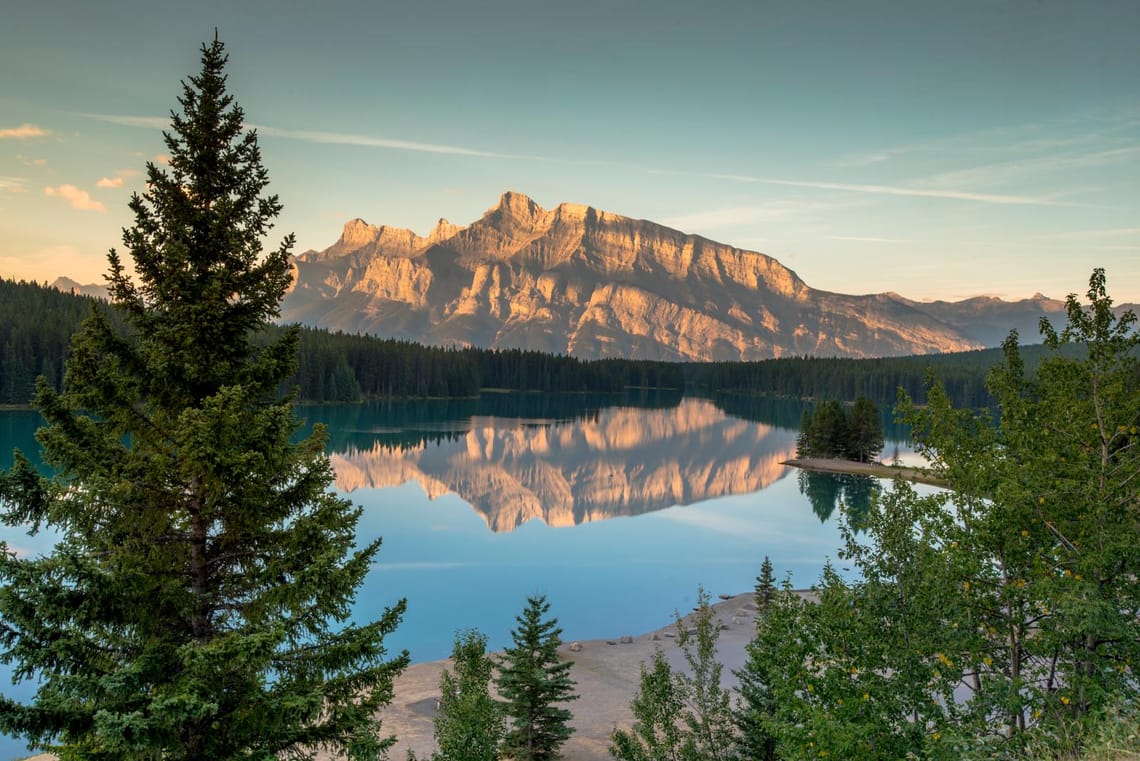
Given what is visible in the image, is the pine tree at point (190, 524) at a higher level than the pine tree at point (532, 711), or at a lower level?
higher

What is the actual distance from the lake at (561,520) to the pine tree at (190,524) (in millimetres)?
11169

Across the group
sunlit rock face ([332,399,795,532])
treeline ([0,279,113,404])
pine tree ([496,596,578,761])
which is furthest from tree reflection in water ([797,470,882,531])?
treeline ([0,279,113,404])

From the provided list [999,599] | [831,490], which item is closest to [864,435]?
[831,490]

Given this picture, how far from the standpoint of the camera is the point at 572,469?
109938mm

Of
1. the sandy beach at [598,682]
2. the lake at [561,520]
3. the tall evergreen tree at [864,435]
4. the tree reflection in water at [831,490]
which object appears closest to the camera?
the sandy beach at [598,682]

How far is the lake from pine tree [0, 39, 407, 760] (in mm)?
11169

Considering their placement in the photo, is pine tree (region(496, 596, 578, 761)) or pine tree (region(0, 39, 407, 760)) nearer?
pine tree (region(0, 39, 407, 760))

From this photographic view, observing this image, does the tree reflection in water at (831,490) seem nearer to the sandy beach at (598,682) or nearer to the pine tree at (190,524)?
the sandy beach at (598,682)

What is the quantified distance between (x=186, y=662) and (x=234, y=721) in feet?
5.64

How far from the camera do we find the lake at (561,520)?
153ft

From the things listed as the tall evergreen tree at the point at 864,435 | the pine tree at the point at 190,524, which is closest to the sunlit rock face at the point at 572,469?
the tall evergreen tree at the point at 864,435

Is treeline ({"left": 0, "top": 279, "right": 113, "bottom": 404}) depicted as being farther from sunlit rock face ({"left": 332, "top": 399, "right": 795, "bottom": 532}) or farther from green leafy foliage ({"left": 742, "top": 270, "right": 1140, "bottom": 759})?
green leafy foliage ({"left": 742, "top": 270, "right": 1140, "bottom": 759})

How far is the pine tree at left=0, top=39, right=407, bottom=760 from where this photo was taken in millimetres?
10484

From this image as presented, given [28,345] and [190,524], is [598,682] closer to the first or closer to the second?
[190,524]
